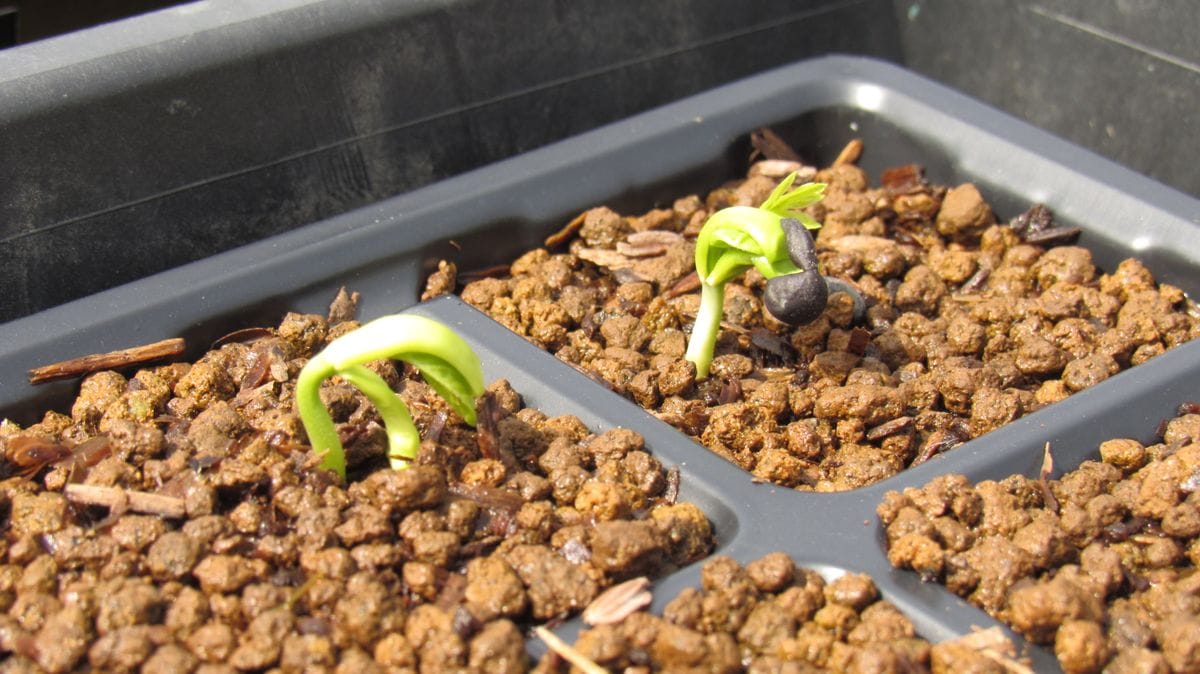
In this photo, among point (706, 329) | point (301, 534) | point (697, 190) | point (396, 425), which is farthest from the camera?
point (697, 190)

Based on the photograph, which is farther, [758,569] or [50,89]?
[50,89]

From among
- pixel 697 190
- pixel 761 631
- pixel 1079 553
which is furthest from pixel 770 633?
pixel 697 190

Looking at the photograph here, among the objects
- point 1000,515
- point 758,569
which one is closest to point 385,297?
point 758,569

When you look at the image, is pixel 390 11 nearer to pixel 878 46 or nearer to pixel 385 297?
pixel 385 297

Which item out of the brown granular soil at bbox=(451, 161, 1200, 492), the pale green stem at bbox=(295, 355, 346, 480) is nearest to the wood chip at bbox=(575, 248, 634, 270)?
the brown granular soil at bbox=(451, 161, 1200, 492)

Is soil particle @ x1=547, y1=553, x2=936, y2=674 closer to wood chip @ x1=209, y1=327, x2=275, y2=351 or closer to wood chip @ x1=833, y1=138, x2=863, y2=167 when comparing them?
wood chip @ x1=209, y1=327, x2=275, y2=351

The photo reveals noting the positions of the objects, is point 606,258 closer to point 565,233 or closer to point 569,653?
point 565,233
